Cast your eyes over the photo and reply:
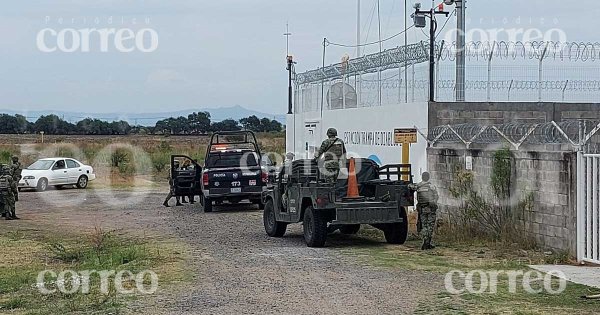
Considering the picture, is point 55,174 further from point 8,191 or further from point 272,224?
point 272,224

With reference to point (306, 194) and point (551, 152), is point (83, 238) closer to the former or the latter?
point (306, 194)

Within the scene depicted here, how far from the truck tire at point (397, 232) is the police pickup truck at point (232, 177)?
8.88m

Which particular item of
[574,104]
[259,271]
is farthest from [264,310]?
[574,104]

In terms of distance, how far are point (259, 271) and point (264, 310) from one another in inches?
121

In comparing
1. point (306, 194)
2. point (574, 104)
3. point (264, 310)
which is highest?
point (574, 104)

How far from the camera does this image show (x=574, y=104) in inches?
851

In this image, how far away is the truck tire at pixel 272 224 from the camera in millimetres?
18188

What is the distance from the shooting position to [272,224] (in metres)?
18.4

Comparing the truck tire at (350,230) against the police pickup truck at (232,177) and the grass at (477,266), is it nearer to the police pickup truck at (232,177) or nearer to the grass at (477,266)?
the grass at (477,266)

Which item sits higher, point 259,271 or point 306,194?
point 306,194

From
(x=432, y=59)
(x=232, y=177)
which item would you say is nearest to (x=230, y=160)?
(x=232, y=177)

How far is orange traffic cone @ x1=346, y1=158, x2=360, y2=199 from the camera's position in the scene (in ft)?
53.0

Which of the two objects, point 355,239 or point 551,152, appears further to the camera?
point 355,239

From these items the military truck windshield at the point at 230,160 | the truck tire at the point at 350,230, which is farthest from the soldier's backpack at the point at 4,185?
the truck tire at the point at 350,230
